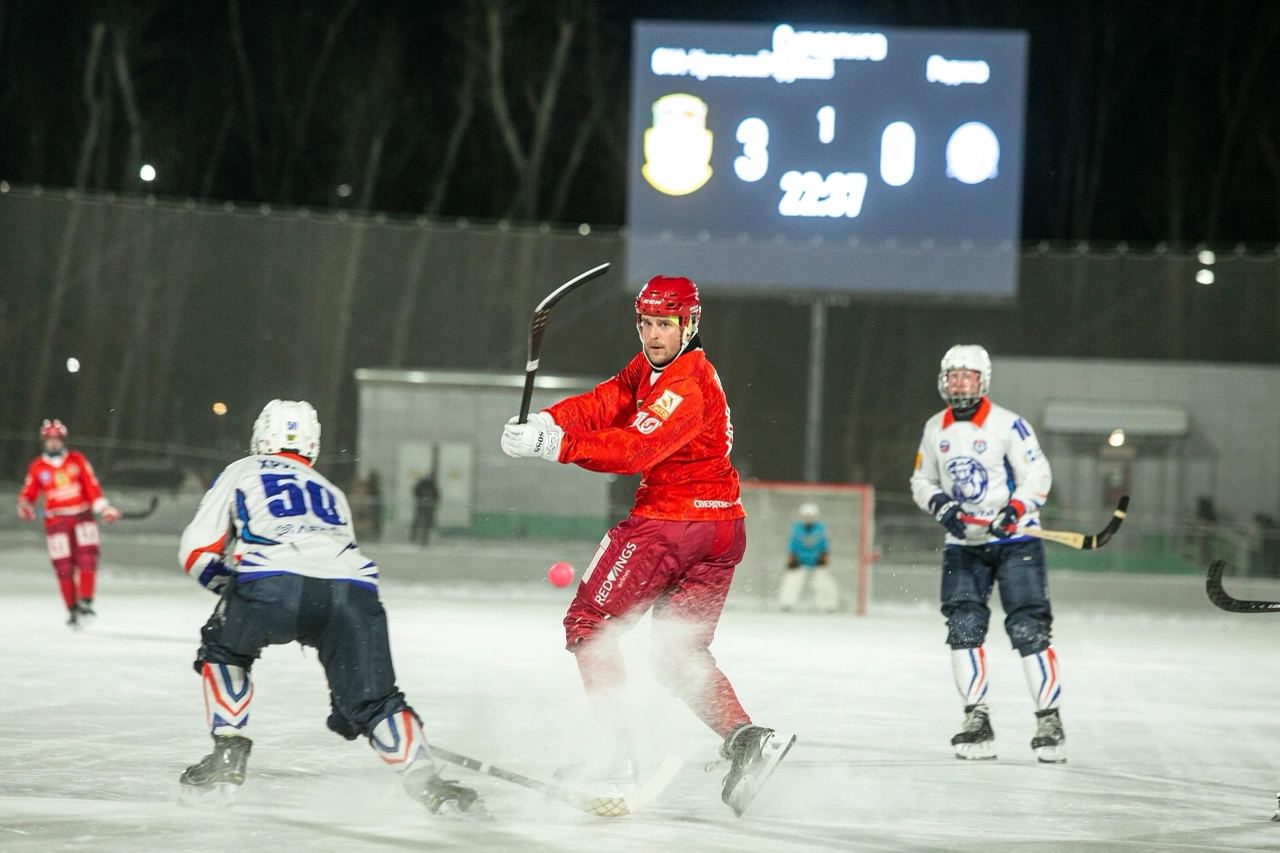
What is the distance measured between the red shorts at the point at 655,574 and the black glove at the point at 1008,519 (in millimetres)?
1450

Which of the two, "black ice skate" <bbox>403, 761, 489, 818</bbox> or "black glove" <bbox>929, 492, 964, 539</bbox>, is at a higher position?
"black glove" <bbox>929, 492, 964, 539</bbox>

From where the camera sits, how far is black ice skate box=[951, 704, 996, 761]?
212 inches

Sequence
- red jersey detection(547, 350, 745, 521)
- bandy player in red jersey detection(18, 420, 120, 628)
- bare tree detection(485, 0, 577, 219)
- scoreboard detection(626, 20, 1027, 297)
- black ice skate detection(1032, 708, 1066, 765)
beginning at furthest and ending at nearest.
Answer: bare tree detection(485, 0, 577, 219) → scoreboard detection(626, 20, 1027, 297) → bandy player in red jersey detection(18, 420, 120, 628) → black ice skate detection(1032, 708, 1066, 765) → red jersey detection(547, 350, 745, 521)

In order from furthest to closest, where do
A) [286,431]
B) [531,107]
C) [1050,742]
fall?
[531,107] → [1050,742] → [286,431]

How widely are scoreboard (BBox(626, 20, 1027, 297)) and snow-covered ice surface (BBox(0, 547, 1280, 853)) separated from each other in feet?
16.4

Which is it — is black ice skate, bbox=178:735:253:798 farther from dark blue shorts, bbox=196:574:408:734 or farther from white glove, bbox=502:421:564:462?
white glove, bbox=502:421:564:462

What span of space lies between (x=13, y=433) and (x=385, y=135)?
10.1 meters

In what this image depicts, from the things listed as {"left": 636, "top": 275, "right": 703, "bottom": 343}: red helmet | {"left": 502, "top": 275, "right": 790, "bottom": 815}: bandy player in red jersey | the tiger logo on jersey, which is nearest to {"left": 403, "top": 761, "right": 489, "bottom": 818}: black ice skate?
{"left": 502, "top": 275, "right": 790, "bottom": 815}: bandy player in red jersey

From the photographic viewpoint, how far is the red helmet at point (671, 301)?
430cm

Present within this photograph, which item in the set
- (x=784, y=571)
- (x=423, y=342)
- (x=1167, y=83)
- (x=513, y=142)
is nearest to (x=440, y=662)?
(x=784, y=571)

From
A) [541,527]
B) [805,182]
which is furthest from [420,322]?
[805,182]

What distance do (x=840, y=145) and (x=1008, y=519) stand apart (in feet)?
28.9

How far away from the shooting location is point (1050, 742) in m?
5.38

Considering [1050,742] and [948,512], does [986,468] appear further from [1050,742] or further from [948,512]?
[1050,742]
